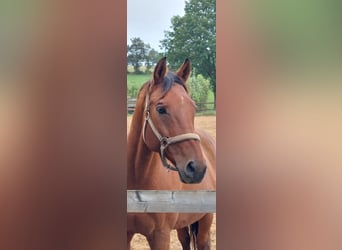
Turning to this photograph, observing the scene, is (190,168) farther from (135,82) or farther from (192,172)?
(135,82)

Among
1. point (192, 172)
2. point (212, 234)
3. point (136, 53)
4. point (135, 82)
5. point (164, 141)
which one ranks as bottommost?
point (212, 234)

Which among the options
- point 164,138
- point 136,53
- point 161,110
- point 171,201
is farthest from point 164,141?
point 136,53

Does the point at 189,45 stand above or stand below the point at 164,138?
above

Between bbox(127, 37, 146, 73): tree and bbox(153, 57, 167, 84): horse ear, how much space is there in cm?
7

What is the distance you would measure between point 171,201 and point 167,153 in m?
0.19

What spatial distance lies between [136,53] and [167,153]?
0.42 meters

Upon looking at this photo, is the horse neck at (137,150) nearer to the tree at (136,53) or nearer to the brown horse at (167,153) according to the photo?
the brown horse at (167,153)

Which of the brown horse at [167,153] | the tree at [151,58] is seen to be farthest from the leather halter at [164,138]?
the tree at [151,58]

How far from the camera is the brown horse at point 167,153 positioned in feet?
5.03

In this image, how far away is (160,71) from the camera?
1.54m
